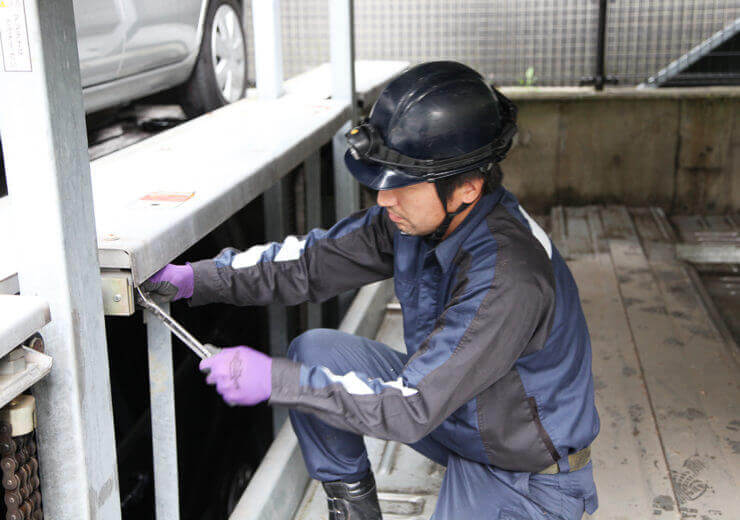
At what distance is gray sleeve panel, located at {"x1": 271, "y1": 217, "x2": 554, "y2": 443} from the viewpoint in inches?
71.7

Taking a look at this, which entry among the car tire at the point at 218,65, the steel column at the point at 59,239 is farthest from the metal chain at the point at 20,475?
the car tire at the point at 218,65

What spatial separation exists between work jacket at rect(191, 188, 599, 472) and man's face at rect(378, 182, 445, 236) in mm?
68

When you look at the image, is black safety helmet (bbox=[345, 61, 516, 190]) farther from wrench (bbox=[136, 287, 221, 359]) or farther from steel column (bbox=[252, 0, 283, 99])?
steel column (bbox=[252, 0, 283, 99])

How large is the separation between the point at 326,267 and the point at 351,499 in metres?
0.65

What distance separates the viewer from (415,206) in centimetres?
205

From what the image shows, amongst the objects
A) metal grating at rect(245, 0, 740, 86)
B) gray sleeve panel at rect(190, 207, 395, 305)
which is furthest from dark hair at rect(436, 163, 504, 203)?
metal grating at rect(245, 0, 740, 86)

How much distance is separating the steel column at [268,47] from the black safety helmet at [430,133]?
1801mm

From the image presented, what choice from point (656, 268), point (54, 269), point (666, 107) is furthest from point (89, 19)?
point (666, 107)

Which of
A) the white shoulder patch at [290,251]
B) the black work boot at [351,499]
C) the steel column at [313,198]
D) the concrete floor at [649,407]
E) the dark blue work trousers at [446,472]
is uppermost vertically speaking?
the white shoulder patch at [290,251]

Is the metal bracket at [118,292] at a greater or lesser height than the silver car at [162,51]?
lesser

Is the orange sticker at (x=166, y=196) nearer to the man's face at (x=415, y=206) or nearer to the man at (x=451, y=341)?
the man at (x=451, y=341)

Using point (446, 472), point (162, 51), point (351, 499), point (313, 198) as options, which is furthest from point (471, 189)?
point (162, 51)

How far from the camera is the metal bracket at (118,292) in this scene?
5.45 ft

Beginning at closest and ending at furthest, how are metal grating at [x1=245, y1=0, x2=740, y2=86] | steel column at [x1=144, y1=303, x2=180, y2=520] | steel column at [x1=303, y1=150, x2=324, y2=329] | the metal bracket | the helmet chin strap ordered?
the metal bracket < steel column at [x1=144, y1=303, x2=180, y2=520] < the helmet chin strap < steel column at [x1=303, y1=150, x2=324, y2=329] < metal grating at [x1=245, y1=0, x2=740, y2=86]
